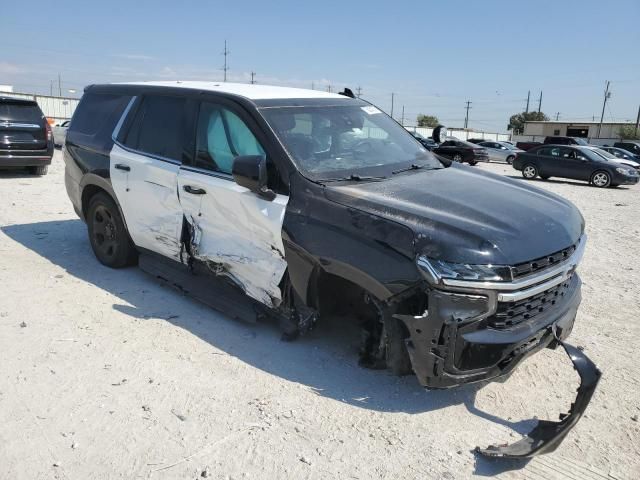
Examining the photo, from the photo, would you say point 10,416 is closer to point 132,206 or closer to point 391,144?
point 132,206

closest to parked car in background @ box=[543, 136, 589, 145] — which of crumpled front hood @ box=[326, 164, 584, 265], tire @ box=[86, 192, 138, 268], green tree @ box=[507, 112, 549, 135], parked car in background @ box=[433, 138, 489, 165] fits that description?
parked car in background @ box=[433, 138, 489, 165]

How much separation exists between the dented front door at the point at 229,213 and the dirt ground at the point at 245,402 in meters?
0.57

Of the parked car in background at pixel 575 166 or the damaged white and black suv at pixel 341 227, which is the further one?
the parked car in background at pixel 575 166

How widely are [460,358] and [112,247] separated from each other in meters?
4.04

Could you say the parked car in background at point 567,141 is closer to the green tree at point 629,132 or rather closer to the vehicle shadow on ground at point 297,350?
the vehicle shadow on ground at point 297,350

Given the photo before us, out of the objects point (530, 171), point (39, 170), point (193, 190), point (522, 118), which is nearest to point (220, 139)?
point (193, 190)

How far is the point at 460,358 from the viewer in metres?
2.97

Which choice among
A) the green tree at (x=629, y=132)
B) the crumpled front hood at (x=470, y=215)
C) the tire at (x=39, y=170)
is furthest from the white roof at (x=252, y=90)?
the green tree at (x=629, y=132)

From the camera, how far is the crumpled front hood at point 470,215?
2.91m

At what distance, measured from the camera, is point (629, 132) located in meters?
69.0

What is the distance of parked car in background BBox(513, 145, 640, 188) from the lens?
18938 mm

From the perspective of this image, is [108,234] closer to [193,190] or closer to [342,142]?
[193,190]

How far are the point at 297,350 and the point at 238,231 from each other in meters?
1.00

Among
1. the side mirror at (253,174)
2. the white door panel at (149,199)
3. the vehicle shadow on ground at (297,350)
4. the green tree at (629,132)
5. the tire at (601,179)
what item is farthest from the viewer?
the green tree at (629,132)
